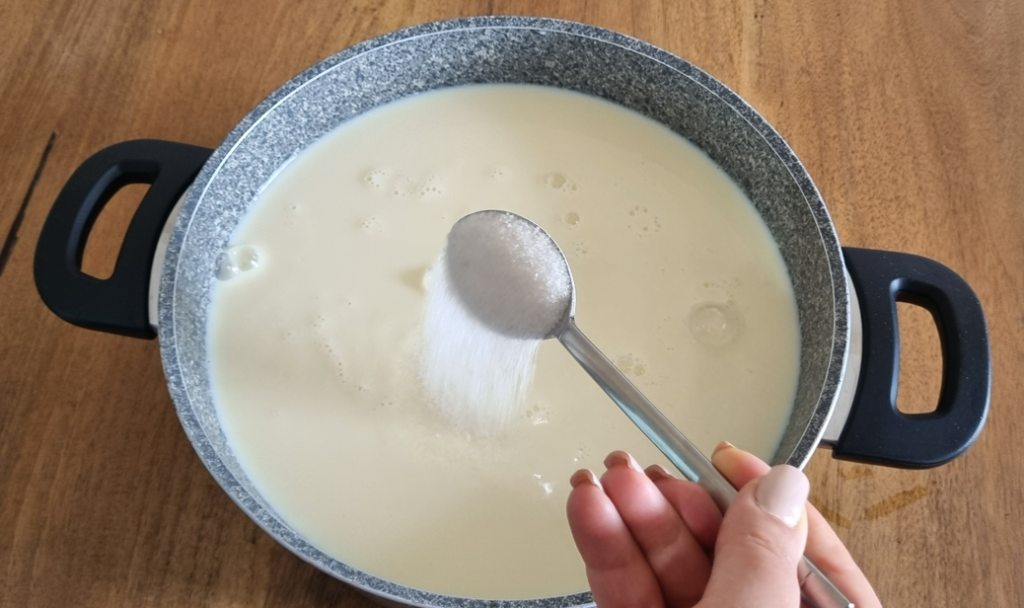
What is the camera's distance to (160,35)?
833 mm

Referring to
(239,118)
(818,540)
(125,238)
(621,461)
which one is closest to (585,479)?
(621,461)

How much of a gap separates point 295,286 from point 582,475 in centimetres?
37

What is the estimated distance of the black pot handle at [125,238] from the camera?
573mm

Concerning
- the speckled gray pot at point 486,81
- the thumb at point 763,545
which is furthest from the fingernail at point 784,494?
the speckled gray pot at point 486,81

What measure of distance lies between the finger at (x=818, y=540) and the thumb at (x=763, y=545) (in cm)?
4

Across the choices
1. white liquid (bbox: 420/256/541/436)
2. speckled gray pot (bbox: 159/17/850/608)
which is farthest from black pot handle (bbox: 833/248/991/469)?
white liquid (bbox: 420/256/541/436)

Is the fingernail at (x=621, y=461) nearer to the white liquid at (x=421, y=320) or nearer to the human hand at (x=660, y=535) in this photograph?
the human hand at (x=660, y=535)

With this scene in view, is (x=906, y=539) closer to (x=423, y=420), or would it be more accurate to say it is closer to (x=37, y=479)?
(x=423, y=420)

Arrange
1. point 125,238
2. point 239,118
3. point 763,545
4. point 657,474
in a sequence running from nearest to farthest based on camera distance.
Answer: point 763,545 → point 657,474 → point 125,238 → point 239,118

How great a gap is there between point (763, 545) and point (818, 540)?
11 cm

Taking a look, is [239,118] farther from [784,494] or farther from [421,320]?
[784,494]

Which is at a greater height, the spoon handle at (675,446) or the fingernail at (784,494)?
the fingernail at (784,494)

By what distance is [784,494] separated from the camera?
1.29 ft

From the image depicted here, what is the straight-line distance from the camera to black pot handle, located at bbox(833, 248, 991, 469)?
0.54 meters
